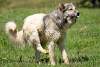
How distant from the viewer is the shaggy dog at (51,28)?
12305 mm

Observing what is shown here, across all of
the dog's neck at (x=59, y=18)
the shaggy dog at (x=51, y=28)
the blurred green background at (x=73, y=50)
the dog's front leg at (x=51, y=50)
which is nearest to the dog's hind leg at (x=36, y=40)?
the shaggy dog at (x=51, y=28)

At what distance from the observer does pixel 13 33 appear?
43.7 feet

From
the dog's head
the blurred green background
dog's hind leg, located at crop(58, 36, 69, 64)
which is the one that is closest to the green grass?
the blurred green background

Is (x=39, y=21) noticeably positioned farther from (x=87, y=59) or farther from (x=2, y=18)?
(x=2, y=18)

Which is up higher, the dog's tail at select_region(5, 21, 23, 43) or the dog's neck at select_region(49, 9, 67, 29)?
the dog's neck at select_region(49, 9, 67, 29)

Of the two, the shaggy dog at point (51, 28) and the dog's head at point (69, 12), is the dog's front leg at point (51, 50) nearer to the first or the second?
the shaggy dog at point (51, 28)

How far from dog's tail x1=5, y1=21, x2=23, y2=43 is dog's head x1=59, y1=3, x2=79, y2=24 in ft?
5.47

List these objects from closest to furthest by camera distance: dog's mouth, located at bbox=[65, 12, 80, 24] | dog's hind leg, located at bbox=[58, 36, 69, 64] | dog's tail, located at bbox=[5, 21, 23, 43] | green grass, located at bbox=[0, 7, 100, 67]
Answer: green grass, located at bbox=[0, 7, 100, 67] → dog's mouth, located at bbox=[65, 12, 80, 24] → dog's hind leg, located at bbox=[58, 36, 69, 64] → dog's tail, located at bbox=[5, 21, 23, 43]

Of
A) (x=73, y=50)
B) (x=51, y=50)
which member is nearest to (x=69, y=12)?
(x=51, y=50)

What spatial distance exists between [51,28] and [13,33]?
145 centimetres

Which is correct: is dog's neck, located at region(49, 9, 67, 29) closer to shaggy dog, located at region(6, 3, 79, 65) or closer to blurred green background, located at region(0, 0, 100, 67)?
shaggy dog, located at region(6, 3, 79, 65)

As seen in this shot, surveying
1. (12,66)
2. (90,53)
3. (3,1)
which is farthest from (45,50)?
(3,1)

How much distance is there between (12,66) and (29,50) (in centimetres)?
381

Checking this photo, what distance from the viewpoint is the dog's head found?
1207cm
